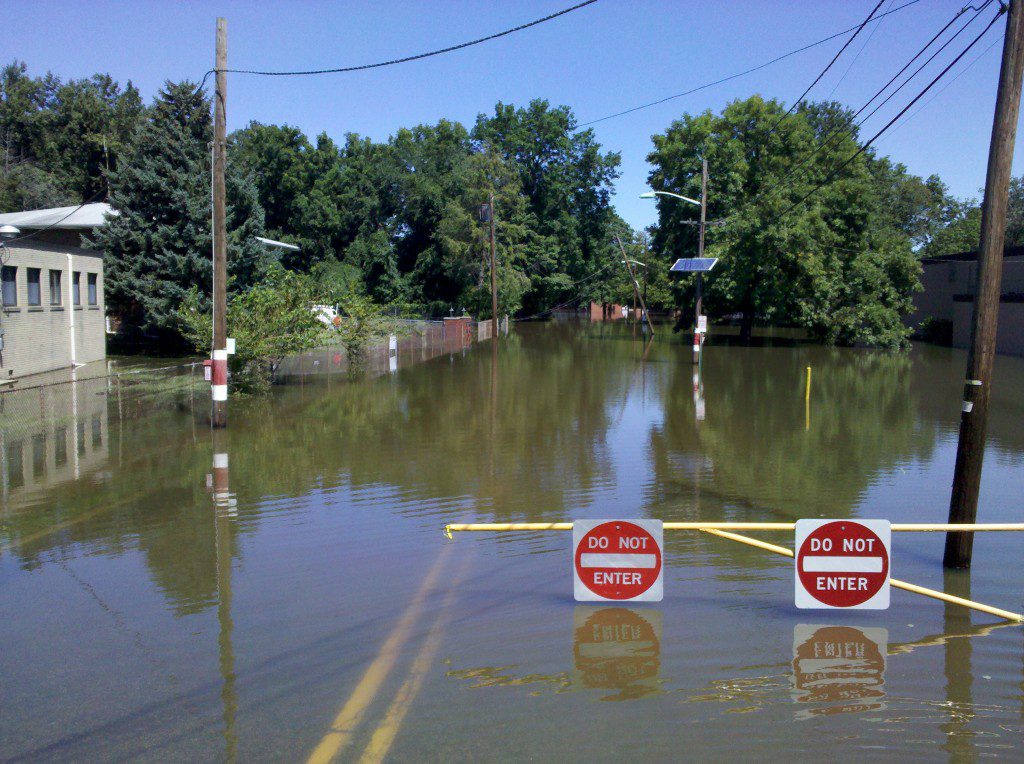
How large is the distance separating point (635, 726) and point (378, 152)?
76032mm

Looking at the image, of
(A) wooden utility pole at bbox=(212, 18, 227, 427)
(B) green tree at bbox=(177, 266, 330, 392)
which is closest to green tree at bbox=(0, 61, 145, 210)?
(B) green tree at bbox=(177, 266, 330, 392)

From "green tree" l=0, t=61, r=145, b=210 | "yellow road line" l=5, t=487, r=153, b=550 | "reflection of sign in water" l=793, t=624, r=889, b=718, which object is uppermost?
"green tree" l=0, t=61, r=145, b=210

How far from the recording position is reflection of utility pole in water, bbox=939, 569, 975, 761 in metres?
5.19

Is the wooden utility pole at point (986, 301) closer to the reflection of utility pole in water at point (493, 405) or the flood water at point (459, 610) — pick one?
the flood water at point (459, 610)

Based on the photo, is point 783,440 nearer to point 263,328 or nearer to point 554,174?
point 263,328

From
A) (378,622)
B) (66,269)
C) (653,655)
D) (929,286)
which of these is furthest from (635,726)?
(929,286)

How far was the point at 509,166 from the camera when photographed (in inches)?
2849

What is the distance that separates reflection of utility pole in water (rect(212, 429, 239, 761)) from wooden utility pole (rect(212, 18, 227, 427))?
2.47 meters

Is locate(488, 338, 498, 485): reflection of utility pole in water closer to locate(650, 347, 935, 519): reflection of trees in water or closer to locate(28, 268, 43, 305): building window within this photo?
Result: locate(650, 347, 935, 519): reflection of trees in water

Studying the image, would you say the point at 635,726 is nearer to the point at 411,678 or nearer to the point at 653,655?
the point at 653,655

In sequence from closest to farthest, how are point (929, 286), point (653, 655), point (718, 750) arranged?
point (718, 750)
point (653, 655)
point (929, 286)

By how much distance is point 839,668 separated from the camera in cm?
632

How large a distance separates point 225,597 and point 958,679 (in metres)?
5.84

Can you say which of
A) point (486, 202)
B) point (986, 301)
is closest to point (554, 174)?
point (486, 202)
